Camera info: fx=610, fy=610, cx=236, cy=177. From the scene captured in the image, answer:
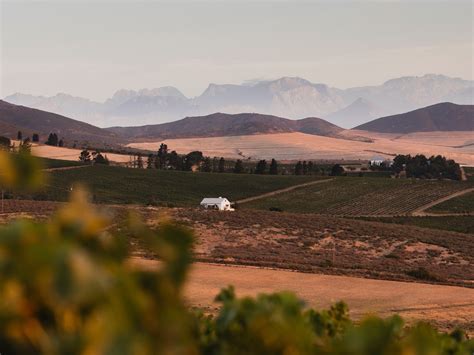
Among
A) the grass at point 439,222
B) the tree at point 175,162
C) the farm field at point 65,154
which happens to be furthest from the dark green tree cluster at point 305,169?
the grass at point 439,222

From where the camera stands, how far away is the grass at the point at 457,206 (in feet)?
350

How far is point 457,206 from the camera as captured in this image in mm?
109625

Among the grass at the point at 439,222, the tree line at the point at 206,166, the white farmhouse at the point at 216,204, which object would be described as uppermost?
the tree line at the point at 206,166

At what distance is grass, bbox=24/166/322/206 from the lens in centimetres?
10431

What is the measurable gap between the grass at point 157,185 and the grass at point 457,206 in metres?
30.8

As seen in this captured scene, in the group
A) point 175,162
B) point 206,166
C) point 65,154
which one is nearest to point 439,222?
point 206,166

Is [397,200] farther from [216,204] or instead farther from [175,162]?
[175,162]

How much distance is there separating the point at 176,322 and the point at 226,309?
1.82m

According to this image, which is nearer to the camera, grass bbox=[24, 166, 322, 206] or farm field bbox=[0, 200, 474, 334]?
farm field bbox=[0, 200, 474, 334]

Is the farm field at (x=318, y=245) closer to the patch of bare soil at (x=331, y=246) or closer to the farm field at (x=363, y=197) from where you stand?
the patch of bare soil at (x=331, y=246)

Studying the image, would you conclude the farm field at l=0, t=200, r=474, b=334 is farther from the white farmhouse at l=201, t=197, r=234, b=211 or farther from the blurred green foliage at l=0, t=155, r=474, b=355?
the blurred green foliage at l=0, t=155, r=474, b=355

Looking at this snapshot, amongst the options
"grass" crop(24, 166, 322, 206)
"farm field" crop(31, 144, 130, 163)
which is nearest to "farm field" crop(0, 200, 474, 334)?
"grass" crop(24, 166, 322, 206)

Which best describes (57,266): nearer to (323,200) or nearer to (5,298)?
(5,298)

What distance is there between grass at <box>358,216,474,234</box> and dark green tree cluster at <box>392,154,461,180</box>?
5074 centimetres
